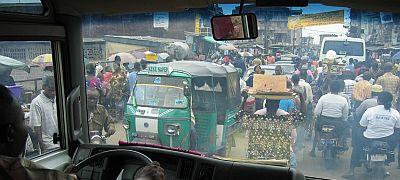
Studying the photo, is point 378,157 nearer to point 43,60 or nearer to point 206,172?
point 206,172

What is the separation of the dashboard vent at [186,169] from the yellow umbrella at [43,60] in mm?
1379

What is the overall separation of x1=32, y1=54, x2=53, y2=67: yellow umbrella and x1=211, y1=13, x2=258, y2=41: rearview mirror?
135cm

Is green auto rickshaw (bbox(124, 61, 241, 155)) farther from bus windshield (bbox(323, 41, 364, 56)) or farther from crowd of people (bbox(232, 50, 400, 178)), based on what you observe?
bus windshield (bbox(323, 41, 364, 56))

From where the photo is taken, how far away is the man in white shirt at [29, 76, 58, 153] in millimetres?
4047

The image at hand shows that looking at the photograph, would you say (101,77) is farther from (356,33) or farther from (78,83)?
(356,33)

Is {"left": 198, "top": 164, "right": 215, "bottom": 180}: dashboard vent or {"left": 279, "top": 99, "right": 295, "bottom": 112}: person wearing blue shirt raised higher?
{"left": 279, "top": 99, "right": 295, "bottom": 112}: person wearing blue shirt

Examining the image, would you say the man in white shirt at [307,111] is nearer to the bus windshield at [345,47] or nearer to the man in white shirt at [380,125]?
the bus windshield at [345,47]

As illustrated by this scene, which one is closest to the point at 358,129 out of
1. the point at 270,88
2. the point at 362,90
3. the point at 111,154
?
the point at 362,90

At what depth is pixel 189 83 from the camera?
4508 millimetres

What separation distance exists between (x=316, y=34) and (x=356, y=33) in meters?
0.30

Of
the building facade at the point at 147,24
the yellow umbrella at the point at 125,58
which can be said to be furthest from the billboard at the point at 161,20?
the yellow umbrella at the point at 125,58

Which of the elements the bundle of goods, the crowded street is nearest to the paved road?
the crowded street

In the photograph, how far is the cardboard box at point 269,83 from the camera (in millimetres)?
4305

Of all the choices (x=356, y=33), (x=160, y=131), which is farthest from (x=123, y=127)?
(x=356, y=33)
